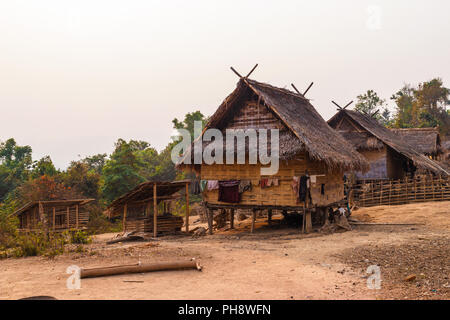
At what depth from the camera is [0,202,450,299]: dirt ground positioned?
5.66 m

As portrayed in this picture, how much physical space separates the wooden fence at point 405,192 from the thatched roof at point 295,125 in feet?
12.1

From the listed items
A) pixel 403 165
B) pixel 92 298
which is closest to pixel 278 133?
pixel 92 298

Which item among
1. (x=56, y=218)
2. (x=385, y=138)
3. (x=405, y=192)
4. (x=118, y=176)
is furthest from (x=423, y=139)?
(x=56, y=218)

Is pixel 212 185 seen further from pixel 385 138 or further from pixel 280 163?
pixel 385 138

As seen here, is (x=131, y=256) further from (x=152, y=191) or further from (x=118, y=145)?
(x=118, y=145)

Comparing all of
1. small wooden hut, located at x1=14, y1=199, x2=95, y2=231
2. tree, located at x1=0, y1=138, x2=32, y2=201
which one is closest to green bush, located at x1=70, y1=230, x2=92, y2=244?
small wooden hut, located at x1=14, y1=199, x2=95, y2=231

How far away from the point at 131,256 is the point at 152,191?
17.6 feet

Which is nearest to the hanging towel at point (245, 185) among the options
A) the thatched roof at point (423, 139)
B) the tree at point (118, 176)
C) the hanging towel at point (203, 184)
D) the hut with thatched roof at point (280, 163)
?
the hut with thatched roof at point (280, 163)

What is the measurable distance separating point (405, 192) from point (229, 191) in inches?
394

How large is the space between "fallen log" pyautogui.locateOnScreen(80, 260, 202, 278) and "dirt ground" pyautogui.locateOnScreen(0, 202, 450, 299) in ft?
0.32

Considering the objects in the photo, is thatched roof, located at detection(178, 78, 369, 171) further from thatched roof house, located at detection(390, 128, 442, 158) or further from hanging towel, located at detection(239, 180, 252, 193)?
thatched roof house, located at detection(390, 128, 442, 158)

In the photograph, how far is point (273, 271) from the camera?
23.1 feet

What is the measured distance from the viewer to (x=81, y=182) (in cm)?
2608

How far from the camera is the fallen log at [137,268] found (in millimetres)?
6609
